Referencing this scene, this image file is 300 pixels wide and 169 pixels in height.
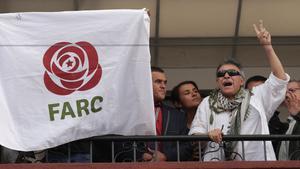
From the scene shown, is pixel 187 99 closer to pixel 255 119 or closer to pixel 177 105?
pixel 177 105

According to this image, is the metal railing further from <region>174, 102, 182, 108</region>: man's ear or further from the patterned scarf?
<region>174, 102, 182, 108</region>: man's ear

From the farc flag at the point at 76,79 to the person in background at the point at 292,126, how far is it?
1291 mm

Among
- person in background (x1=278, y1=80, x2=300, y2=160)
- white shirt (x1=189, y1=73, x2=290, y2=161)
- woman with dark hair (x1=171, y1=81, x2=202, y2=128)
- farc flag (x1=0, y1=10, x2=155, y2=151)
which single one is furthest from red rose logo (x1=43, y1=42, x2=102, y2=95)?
person in background (x1=278, y1=80, x2=300, y2=160)

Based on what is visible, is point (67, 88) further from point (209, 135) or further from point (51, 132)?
point (209, 135)

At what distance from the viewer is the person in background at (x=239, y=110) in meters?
7.67

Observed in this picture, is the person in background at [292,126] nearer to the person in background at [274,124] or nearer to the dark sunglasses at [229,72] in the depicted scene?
the person in background at [274,124]

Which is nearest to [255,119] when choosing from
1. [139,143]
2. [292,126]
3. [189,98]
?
[292,126]

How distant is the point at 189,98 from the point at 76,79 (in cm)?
135

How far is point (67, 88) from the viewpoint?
298 inches

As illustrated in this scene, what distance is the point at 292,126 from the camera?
313 inches

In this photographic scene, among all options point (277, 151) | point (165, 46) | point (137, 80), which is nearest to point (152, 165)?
point (137, 80)

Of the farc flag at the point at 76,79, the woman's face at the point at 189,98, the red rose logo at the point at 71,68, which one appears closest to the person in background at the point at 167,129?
the farc flag at the point at 76,79

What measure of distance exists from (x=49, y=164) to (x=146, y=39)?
1396 millimetres

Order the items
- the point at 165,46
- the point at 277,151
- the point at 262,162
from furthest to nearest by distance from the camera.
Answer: the point at 165,46 → the point at 277,151 → the point at 262,162
